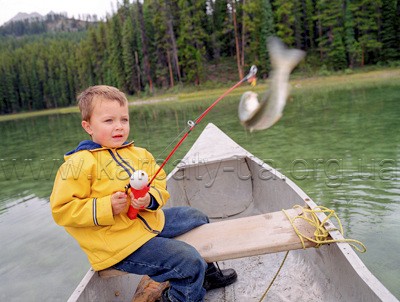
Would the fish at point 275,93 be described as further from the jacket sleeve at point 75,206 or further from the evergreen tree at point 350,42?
the evergreen tree at point 350,42

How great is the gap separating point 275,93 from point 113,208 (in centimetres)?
113

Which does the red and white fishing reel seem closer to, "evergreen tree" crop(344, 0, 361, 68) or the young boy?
the young boy

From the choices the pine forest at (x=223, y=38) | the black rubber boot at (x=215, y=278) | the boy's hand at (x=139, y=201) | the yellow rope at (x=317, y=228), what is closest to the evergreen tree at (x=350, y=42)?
the pine forest at (x=223, y=38)

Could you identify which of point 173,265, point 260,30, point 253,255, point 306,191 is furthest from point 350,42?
point 173,265

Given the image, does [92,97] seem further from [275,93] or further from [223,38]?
[223,38]

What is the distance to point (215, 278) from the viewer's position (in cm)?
290

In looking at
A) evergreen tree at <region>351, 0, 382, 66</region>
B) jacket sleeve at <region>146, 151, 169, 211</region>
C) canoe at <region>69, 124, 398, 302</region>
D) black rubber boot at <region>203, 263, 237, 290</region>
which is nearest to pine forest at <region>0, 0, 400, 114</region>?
evergreen tree at <region>351, 0, 382, 66</region>

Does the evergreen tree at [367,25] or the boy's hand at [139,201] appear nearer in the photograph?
the boy's hand at [139,201]

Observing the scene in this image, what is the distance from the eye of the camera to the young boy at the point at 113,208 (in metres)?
2.05

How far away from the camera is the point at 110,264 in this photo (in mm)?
2211

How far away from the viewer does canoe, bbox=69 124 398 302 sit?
2.17 meters

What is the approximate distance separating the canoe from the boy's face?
2.85ft

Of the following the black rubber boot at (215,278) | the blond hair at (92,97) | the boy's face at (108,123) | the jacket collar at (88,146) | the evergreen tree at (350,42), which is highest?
the evergreen tree at (350,42)

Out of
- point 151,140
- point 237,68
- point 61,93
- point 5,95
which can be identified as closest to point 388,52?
point 237,68
